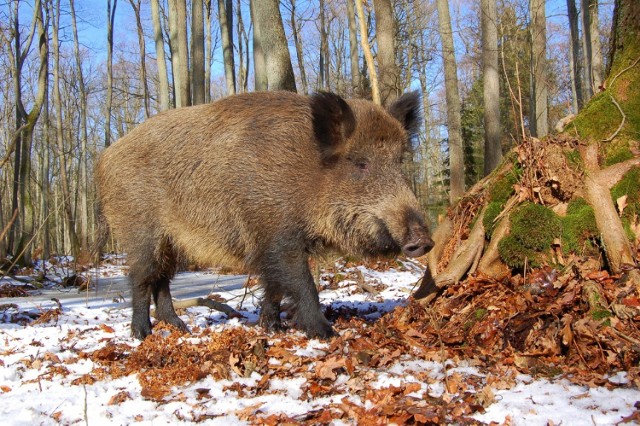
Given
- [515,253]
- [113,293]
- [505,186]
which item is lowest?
[113,293]

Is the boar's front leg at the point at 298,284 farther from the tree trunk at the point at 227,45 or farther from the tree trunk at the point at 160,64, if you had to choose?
the tree trunk at the point at 227,45

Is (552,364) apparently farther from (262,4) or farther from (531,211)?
(262,4)

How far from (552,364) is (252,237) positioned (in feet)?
8.69

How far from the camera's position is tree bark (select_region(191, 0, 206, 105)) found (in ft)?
45.3

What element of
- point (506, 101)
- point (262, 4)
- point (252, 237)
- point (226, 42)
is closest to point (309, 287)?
point (252, 237)

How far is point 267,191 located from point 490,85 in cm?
1337

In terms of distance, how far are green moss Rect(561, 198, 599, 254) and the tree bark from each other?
11303 mm

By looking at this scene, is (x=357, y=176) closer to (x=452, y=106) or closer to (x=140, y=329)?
(x=140, y=329)

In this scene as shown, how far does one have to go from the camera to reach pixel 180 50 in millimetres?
14797

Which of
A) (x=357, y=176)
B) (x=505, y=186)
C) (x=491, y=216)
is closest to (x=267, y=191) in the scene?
(x=357, y=176)

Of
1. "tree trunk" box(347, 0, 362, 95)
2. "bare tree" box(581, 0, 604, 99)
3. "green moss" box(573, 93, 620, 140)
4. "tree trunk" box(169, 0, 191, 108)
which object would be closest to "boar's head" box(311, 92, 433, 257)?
"green moss" box(573, 93, 620, 140)

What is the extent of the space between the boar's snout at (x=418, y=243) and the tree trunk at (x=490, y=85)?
12.0 metres

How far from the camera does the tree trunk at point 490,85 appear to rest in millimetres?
15273

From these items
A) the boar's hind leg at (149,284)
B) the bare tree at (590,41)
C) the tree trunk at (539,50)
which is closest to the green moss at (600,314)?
the boar's hind leg at (149,284)
